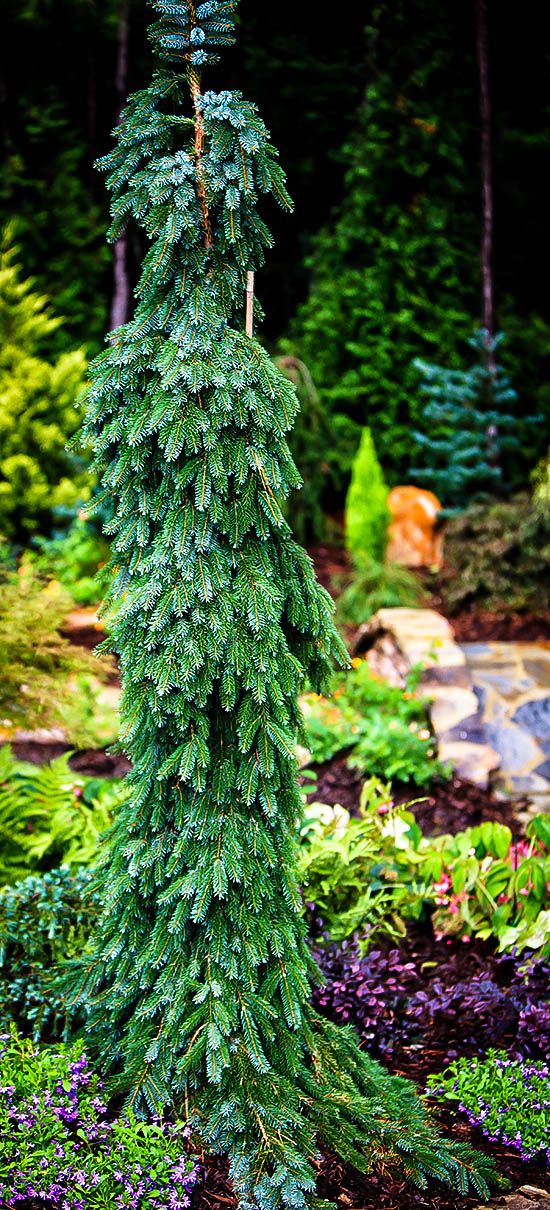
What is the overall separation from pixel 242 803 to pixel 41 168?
29.1 ft

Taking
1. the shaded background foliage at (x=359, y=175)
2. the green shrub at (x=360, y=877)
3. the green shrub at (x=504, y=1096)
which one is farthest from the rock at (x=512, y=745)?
the shaded background foliage at (x=359, y=175)

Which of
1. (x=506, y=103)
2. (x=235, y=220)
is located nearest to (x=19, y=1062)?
(x=235, y=220)

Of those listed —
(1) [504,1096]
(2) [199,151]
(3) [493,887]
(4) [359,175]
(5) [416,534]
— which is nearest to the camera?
(2) [199,151]

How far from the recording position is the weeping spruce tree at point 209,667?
7.39ft

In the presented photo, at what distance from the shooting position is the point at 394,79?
914 centimetres

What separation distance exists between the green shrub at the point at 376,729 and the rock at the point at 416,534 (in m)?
2.75

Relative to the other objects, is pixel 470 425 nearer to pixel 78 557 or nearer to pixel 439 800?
pixel 78 557

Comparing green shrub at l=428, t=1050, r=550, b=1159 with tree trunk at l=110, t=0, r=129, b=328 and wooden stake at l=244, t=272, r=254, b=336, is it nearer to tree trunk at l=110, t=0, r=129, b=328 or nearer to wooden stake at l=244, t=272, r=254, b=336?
wooden stake at l=244, t=272, r=254, b=336

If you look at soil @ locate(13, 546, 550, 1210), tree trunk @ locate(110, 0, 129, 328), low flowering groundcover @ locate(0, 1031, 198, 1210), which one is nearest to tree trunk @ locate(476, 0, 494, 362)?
tree trunk @ locate(110, 0, 129, 328)

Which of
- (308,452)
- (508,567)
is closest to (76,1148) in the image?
(508,567)

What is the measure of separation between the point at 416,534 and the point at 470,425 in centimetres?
119

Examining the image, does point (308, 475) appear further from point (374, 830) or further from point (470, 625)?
point (374, 830)

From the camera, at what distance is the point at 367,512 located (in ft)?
24.9

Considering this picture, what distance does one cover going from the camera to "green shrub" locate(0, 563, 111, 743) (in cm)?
380
